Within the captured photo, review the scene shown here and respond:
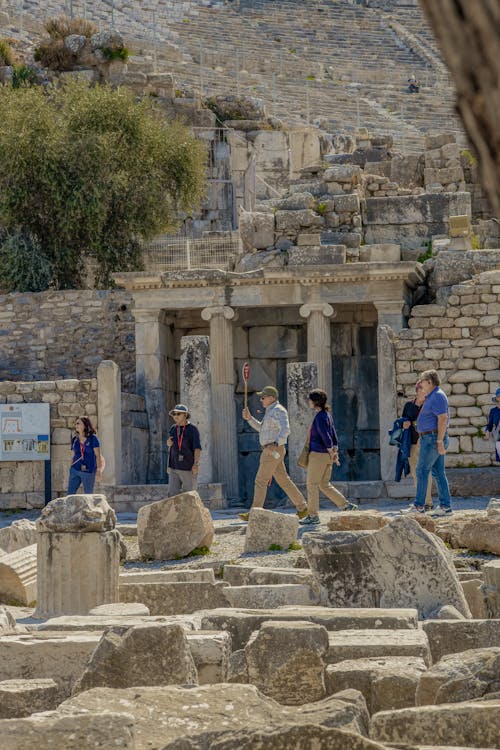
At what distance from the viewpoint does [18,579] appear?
1135 centimetres

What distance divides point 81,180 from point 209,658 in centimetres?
1949

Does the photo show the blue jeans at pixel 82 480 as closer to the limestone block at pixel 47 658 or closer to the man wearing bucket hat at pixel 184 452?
the man wearing bucket hat at pixel 184 452

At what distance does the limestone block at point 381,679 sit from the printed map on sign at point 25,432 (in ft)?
43.3

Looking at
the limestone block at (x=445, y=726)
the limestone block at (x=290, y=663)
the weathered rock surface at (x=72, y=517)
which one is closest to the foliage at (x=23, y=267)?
the weathered rock surface at (x=72, y=517)

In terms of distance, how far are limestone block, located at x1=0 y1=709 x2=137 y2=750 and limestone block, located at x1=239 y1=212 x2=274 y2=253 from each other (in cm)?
1774

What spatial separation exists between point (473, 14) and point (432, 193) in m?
22.2

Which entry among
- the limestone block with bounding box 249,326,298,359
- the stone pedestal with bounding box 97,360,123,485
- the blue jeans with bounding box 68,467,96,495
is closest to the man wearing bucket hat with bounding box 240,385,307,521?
the blue jeans with bounding box 68,467,96,495

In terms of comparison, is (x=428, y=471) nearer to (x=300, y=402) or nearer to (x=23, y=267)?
(x=300, y=402)

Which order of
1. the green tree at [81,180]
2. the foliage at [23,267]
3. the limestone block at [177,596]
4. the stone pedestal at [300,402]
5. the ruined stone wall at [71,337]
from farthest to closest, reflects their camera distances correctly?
the green tree at [81,180] → the foliage at [23,267] → the ruined stone wall at [71,337] → the stone pedestal at [300,402] → the limestone block at [177,596]

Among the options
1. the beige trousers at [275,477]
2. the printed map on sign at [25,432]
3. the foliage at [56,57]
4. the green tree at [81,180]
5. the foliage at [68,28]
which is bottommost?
the beige trousers at [275,477]

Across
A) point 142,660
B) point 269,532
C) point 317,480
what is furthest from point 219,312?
point 142,660

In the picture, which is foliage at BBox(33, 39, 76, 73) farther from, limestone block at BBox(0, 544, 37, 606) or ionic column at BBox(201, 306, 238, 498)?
limestone block at BBox(0, 544, 37, 606)

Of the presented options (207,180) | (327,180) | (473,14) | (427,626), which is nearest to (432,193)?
(327,180)

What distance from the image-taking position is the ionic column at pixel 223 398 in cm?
2075
